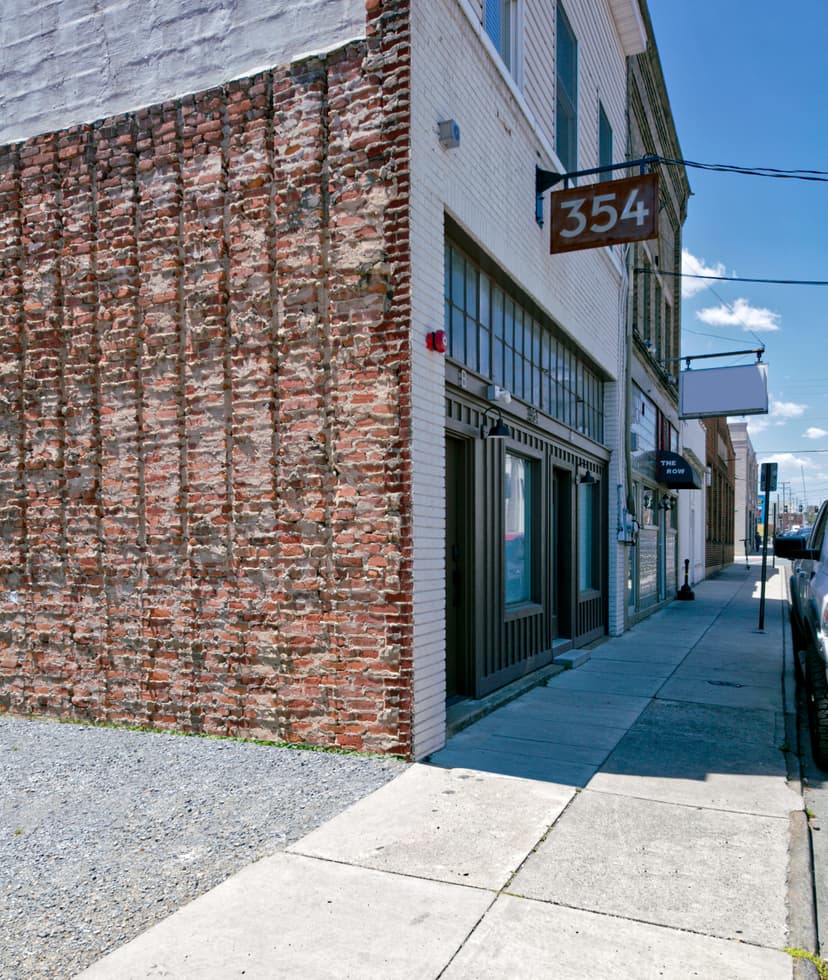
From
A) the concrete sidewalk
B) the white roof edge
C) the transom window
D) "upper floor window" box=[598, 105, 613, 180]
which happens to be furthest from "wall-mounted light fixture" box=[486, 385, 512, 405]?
the white roof edge

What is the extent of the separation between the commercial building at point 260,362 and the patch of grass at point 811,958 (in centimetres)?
307

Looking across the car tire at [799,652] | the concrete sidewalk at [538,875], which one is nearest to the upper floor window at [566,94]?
the car tire at [799,652]

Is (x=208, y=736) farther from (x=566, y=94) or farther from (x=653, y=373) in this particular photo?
(x=653, y=373)

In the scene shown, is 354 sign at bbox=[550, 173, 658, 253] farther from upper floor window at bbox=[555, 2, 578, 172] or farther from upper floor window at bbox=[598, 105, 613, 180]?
upper floor window at bbox=[598, 105, 613, 180]

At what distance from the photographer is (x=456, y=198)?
721cm

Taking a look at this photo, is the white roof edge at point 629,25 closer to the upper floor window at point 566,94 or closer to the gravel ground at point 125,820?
the upper floor window at point 566,94

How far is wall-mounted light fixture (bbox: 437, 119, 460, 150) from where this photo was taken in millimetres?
6844

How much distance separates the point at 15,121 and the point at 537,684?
25.0 feet

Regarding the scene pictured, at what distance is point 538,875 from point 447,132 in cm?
540

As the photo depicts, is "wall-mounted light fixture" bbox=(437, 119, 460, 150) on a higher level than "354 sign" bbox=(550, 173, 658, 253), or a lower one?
lower

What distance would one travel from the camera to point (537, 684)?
939cm

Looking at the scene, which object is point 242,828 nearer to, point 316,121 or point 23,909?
point 23,909

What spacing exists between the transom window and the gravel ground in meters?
3.75

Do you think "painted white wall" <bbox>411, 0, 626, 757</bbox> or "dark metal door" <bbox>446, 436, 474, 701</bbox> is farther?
"dark metal door" <bbox>446, 436, 474, 701</bbox>
